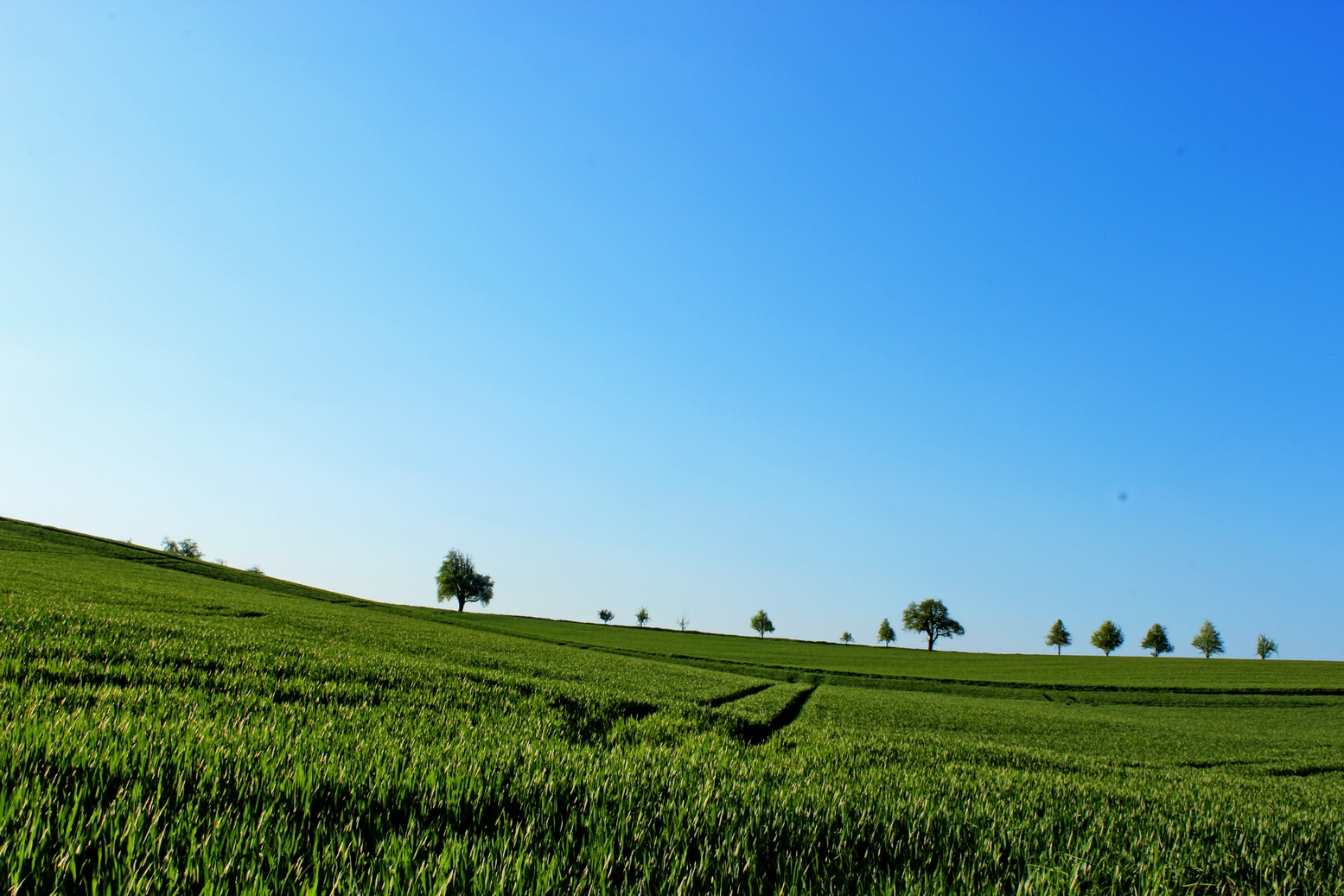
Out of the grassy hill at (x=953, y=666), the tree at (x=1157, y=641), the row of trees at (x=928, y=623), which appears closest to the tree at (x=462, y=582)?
the grassy hill at (x=953, y=666)

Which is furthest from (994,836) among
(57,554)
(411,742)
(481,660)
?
(57,554)

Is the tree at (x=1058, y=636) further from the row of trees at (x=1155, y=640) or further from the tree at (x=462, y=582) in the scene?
the tree at (x=462, y=582)

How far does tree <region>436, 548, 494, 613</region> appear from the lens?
4515 inches

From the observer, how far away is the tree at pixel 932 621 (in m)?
141

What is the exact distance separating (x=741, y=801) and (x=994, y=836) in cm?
158

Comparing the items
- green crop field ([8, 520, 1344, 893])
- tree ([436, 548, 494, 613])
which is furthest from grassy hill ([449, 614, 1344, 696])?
green crop field ([8, 520, 1344, 893])

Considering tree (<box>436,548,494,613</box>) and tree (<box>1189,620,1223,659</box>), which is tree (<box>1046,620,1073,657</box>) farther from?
tree (<box>436,548,494,613</box>)

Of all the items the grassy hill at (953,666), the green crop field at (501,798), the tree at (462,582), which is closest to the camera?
the green crop field at (501,798)

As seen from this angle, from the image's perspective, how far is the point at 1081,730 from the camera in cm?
2967

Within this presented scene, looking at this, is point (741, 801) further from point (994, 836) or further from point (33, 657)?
point (33, 657)

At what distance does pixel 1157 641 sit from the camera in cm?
13475

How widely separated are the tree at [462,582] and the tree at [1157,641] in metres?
137

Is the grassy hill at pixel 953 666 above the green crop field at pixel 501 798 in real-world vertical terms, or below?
below

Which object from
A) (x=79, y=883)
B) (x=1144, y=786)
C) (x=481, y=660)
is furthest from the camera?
(x=481, y=660)
